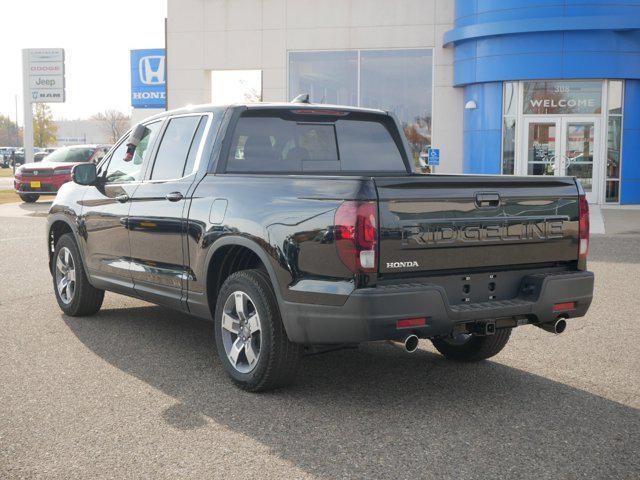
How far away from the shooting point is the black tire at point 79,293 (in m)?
7.75

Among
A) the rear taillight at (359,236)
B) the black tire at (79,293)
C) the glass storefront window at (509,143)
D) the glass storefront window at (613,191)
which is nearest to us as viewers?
the rear taillight at (359,236)

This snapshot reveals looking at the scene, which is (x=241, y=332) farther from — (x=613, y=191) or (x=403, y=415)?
(x=613, y=191)

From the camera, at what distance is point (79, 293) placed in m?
7.81

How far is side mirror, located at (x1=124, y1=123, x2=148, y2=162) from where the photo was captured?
7098 millimetres

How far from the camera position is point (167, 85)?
3050cm

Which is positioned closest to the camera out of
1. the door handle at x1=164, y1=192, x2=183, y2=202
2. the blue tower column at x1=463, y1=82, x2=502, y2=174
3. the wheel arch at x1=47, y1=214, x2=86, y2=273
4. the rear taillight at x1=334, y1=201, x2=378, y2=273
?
the rear taillight at x1=334, y1=201, x2=378, y2=273

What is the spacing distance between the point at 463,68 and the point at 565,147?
4.06 meters

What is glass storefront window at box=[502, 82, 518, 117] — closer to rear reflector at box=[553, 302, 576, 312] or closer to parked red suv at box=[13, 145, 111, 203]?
parked red suv at box=[13, 145, 111, 203]

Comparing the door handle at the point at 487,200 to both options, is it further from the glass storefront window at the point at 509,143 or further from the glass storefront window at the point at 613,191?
the glass storefront window at the point at 613,191

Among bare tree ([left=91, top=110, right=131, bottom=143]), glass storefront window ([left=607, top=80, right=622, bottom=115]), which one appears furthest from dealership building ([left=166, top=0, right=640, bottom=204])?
bare tree ([left=91, top=110, right=131, bottom=143])

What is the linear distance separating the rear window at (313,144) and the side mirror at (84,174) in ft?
5.88

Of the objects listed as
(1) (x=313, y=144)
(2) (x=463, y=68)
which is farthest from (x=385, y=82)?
(1) (x=313, y=144)

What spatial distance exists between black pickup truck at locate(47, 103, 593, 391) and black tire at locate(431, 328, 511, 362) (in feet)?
0.05

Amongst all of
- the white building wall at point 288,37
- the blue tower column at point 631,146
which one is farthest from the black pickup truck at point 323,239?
the white building wall at point 288,37
